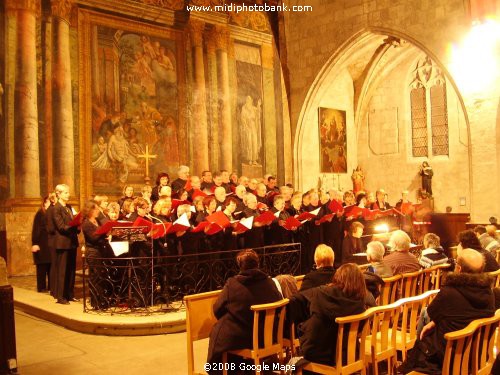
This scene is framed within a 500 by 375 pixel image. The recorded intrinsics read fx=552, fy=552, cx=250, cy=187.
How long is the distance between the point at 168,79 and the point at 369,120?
7742 mm

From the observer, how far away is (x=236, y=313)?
419 centimetres

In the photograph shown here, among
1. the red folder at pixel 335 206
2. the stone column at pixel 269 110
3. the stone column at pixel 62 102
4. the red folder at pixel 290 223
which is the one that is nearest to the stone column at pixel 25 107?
the stone column at pixel 62 102

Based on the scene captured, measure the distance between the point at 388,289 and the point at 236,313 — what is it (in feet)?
4.83

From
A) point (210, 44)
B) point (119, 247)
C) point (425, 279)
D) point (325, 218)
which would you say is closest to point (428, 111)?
point (210, 44)

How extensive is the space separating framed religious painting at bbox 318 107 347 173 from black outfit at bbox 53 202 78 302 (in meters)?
9.59

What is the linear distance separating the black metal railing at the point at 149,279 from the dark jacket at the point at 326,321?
3205mm

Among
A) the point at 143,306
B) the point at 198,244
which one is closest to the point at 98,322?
the point at 143,306

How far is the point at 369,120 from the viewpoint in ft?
59.3

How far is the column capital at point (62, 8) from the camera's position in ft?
36.6

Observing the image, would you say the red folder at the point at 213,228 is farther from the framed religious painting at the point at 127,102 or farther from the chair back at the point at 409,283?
the framed religious painting at the point at 127,102

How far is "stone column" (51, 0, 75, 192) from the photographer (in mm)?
11102

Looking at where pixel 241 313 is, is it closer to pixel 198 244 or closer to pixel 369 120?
pixel 198 244

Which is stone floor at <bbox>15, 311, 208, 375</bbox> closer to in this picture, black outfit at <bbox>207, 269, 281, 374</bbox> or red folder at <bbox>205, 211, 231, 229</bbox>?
black outfit at <bbox>207, 269, 281, 374</bbox>

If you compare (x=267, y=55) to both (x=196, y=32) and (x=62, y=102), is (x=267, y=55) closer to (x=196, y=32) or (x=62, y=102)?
(x=196, y=32)
